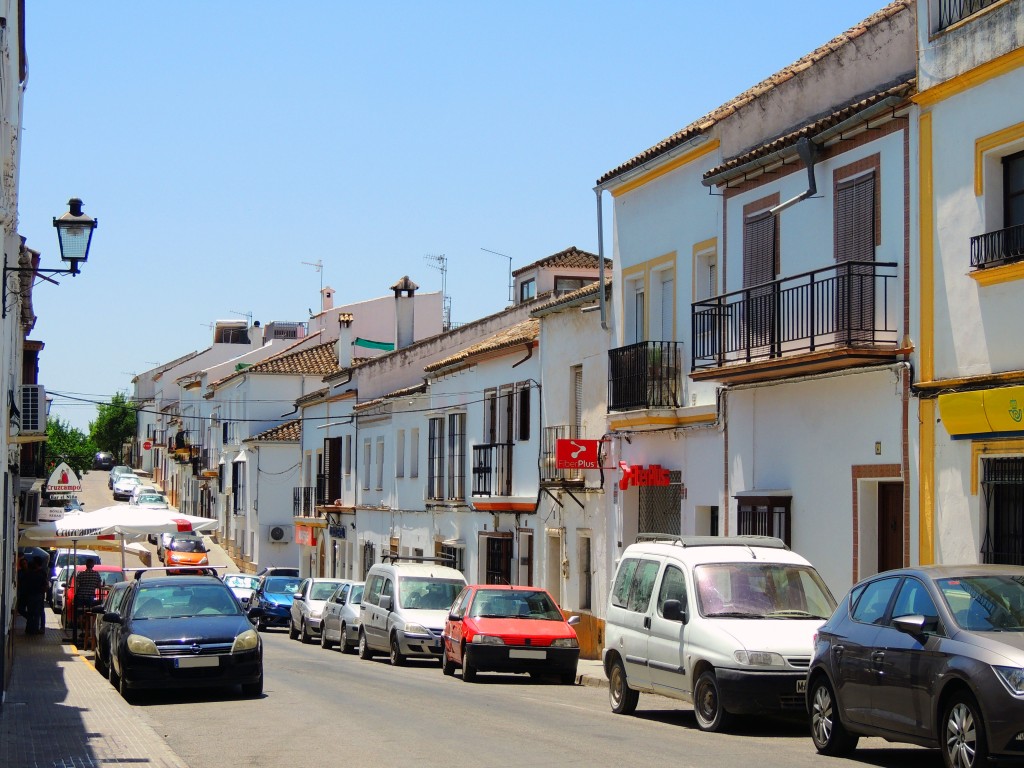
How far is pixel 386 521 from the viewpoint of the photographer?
44.1 m

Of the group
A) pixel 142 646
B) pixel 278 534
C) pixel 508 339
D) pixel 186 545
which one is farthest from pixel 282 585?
pixel 142 646

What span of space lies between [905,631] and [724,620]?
4066mm

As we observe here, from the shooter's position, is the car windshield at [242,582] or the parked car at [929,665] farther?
the car windshield at [242,582]

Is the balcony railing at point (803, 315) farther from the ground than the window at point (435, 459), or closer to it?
farther from the ground

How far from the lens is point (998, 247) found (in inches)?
618

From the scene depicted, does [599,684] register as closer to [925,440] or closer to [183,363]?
[925,440]

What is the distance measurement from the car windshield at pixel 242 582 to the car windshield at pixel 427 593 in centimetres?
1754

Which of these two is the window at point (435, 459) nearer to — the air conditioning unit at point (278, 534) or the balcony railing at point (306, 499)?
the balcony railing at point (306, 499)

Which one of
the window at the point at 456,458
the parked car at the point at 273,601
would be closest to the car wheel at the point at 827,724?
the window at the point at 456,458

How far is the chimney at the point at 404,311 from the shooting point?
1912 inches

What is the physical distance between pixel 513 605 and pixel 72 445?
338 feet

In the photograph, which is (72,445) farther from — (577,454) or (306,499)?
(577,454)

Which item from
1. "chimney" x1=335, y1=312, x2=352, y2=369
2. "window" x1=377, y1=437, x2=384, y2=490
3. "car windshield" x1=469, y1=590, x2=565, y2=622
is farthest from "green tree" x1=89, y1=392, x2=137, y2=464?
"car windshield" x1=469, y1=590, x2=565, y2=622

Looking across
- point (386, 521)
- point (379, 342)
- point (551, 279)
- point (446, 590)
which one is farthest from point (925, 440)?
point (379, 342)
